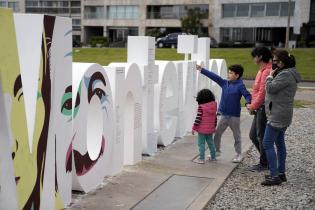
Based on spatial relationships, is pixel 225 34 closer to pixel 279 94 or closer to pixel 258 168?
pixel 258 168

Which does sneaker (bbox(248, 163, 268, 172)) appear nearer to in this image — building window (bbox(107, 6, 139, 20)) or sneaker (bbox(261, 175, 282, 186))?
sneaker (bbox(261, 175, 282, 186))

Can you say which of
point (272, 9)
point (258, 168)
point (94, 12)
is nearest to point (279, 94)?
point (258, 168)

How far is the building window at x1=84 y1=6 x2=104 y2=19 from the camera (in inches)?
2598

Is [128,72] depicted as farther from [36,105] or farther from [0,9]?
[0,9]

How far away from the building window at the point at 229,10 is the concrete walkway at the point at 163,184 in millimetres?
50216

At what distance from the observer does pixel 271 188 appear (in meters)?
6.40

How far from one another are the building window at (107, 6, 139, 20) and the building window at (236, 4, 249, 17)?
14.2 metres

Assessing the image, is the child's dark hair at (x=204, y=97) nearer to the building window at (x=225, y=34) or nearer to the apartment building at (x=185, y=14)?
the apartment building at (x=185, y=14)

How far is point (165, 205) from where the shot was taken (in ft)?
18.2

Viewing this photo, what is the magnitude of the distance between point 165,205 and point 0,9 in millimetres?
2916

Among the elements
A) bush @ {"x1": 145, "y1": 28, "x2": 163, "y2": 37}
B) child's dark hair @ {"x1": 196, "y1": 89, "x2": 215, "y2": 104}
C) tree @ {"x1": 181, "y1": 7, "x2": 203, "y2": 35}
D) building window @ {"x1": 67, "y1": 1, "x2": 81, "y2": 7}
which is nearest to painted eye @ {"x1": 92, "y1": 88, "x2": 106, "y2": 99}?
child's dark hair @ {"x1": 196, "y1": 89, "x2": 215, "y2": 104}

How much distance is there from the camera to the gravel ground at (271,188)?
18.9 ft

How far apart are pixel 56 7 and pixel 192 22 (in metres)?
24.6

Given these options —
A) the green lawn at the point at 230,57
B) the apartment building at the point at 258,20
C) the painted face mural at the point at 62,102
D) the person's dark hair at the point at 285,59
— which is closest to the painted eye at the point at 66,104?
the painted face mural at the point at 62,102
